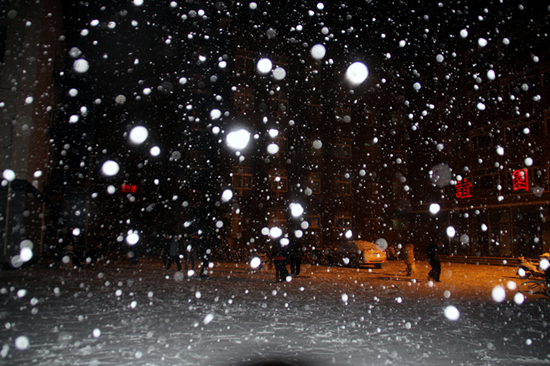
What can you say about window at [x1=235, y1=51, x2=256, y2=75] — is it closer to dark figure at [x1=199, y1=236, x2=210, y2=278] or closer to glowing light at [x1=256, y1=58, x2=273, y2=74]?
glowing light at [x1=256, y1=58, x2=273, y2=74]

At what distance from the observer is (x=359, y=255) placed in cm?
2023

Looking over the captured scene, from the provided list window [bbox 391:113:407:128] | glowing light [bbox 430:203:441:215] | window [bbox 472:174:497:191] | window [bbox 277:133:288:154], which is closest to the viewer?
window [bbox 472:174:497:191]

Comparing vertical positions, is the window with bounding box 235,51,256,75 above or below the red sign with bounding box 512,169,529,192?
above

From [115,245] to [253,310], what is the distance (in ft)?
96.7

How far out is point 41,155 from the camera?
20453 mm

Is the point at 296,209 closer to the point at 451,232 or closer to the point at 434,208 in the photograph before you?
the point at 434,208

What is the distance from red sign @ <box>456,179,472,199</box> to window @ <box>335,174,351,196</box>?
366 inches

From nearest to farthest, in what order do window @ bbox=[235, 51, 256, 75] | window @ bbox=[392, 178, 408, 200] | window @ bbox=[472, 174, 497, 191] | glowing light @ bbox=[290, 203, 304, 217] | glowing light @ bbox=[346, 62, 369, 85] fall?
window @ bbox=[472, 174, 497, 191], glowing light @ bbox=[290, 203, 304, 217], window @ bbox=[235, 51, 256, 75], glowing light @ bbox=[346, 62, 369, 85], window @ bbox=[392, 178, 408, 200]

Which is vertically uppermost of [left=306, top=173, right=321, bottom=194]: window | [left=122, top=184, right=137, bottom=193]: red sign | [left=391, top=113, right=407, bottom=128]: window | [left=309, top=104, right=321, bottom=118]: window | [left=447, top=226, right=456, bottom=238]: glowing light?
[left=309, top=104, right=321, bottom=118]: window

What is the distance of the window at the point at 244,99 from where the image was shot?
31.0 m

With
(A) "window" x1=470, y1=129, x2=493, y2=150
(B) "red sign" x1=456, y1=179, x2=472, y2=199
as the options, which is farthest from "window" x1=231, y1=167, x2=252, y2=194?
(A) "window" x1=470, y1=129, x2=493, y2=150

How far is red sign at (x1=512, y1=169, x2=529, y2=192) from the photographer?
26906mm

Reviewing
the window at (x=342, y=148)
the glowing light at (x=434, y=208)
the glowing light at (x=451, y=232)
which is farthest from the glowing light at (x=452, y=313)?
the glowing light at (x=434, y=208)

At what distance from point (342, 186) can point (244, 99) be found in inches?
453
